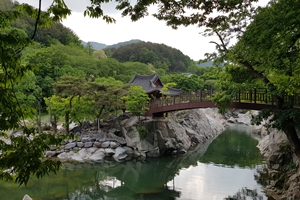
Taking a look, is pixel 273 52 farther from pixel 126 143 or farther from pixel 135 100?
pixel 126 143

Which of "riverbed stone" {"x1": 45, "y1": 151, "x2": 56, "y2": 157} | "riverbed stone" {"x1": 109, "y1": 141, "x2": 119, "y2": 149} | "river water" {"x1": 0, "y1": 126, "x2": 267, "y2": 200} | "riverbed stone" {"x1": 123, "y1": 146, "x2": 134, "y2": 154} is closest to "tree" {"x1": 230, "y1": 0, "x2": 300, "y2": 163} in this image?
"river water" {"x1": 0, "y1": 126, "x2": 267, "y2": 200}

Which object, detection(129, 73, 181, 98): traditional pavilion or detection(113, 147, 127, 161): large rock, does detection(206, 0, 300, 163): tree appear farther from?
detection(129, 73, 181, 98): traditional pavilion

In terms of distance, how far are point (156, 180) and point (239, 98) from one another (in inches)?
224

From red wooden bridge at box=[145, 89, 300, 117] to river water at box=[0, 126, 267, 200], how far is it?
3277mm

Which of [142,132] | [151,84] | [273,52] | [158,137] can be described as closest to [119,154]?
[142,132]

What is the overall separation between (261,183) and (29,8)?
11.4 metres

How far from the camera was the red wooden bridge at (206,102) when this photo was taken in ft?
39.8

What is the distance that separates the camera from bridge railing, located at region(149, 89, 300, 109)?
1083 centimetres

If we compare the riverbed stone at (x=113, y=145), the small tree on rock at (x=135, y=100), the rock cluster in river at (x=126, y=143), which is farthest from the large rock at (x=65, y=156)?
the small tree on rock at (x=135, y=100)

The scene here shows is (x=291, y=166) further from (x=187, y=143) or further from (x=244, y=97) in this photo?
(x=187, y=143)

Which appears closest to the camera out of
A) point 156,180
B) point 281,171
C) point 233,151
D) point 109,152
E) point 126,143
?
point 281,171

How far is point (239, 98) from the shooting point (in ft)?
42.2

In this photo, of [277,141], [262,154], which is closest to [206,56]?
[277,141]

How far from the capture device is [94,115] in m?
16.5
